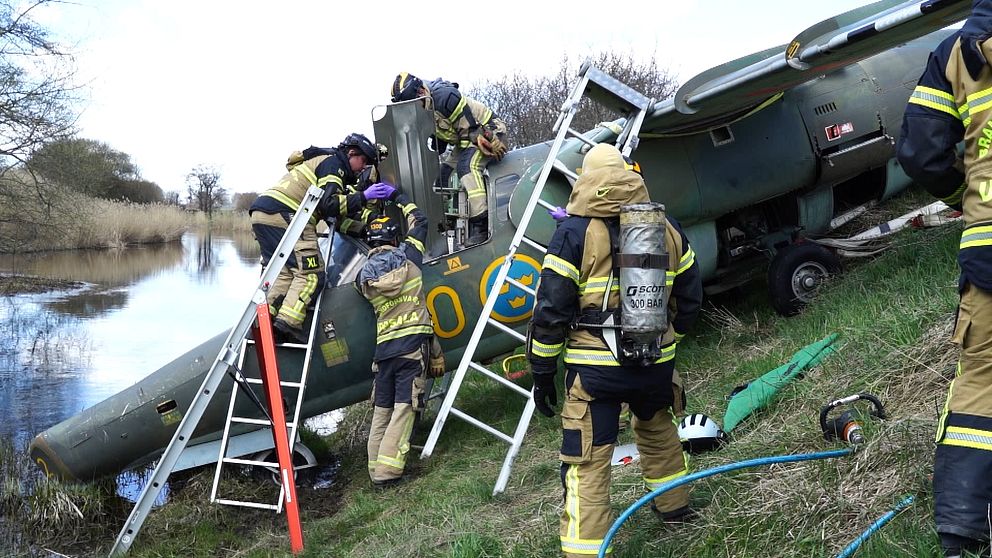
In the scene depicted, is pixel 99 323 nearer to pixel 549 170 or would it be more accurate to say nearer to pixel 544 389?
pixel 549 170

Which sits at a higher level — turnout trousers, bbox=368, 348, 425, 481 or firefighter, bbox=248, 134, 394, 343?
firefighter, bbox=248, 134, 394, 343

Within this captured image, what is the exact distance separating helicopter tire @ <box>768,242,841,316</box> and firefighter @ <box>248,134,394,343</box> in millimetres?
3746

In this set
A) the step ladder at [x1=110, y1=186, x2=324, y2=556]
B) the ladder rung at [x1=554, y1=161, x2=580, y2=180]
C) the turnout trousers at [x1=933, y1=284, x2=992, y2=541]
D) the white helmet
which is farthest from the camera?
the ladder rung at [x1=554, y1=161, x2=580, y2=180]

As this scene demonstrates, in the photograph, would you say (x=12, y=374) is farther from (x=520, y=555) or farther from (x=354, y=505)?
(x=520, y=555)

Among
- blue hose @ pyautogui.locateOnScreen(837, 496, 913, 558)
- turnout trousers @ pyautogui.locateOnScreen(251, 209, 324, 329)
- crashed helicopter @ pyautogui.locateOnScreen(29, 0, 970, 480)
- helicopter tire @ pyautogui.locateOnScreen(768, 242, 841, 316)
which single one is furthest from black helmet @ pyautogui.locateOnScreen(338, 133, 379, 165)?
blue hose @ pyautogui.locateOnScreen(837, 496, 913, 558)

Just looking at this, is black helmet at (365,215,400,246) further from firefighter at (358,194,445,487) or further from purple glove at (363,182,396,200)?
purple glove at (363,182,396,200)

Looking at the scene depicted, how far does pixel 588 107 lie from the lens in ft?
55.0

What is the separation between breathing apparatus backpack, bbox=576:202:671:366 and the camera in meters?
3.69

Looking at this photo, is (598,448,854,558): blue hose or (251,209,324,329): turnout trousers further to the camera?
(251,209,324,329): turnout trousers

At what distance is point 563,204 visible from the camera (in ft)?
23.7

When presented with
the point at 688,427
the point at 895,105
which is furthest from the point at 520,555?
the point at 895,105

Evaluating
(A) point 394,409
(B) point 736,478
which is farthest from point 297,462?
(B) point 736,478

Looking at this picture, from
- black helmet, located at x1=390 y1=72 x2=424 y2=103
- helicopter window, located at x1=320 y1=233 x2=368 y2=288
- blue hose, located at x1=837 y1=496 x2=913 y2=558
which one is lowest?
blue hose, located at x1=837 y1=496 x2=913 y2=558

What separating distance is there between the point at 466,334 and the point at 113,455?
3259 millimetres
